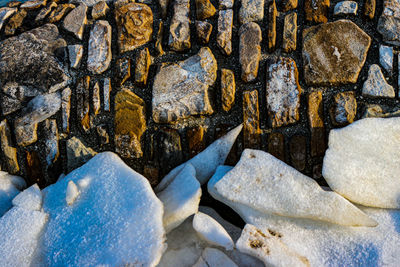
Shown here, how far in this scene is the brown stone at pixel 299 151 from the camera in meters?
Result: 1.68

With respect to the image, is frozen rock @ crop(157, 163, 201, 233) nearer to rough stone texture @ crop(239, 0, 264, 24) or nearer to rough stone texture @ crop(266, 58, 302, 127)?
rough stone texture @ crop(266, 58, 302, 127)

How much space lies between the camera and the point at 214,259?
1472 millimetres

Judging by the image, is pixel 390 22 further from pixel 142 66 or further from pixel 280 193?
pixel 142 66

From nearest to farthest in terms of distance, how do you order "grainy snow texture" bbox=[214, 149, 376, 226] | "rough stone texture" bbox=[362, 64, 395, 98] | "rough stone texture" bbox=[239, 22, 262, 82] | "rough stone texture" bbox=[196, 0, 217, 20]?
1. "grainy snow texture" bbox=[214, 149, 376, 226]
2. "rough stone texture" bbox=[362, 64, 395, 98]
3. "rough stone texture" bbox=[239, 22, 262, 82]
4. "rough stone texture" bbox=[196, 0, 217, 20]

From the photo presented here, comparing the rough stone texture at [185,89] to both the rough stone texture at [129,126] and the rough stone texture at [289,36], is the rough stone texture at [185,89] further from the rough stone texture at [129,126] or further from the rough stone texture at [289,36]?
the rough stone texture at [289,36]

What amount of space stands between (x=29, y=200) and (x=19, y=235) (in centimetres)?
19

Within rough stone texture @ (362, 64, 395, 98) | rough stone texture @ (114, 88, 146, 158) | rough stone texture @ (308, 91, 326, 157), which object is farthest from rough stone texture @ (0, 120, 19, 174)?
rough stone texture @ (362, 64, 395, 98)

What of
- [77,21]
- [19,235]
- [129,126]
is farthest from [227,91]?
[19,235]

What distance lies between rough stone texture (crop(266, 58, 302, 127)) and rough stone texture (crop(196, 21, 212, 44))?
0.43m

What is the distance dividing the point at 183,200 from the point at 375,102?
3.67 feet

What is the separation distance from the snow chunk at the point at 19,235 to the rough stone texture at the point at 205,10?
1385 millimetres

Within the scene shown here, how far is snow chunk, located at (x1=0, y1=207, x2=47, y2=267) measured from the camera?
1.49 metres

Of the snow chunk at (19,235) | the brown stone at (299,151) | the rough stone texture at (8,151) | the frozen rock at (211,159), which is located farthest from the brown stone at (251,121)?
the rough stone texture at (8,151)

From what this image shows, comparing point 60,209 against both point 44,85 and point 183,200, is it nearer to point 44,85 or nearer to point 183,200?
point 183,200
